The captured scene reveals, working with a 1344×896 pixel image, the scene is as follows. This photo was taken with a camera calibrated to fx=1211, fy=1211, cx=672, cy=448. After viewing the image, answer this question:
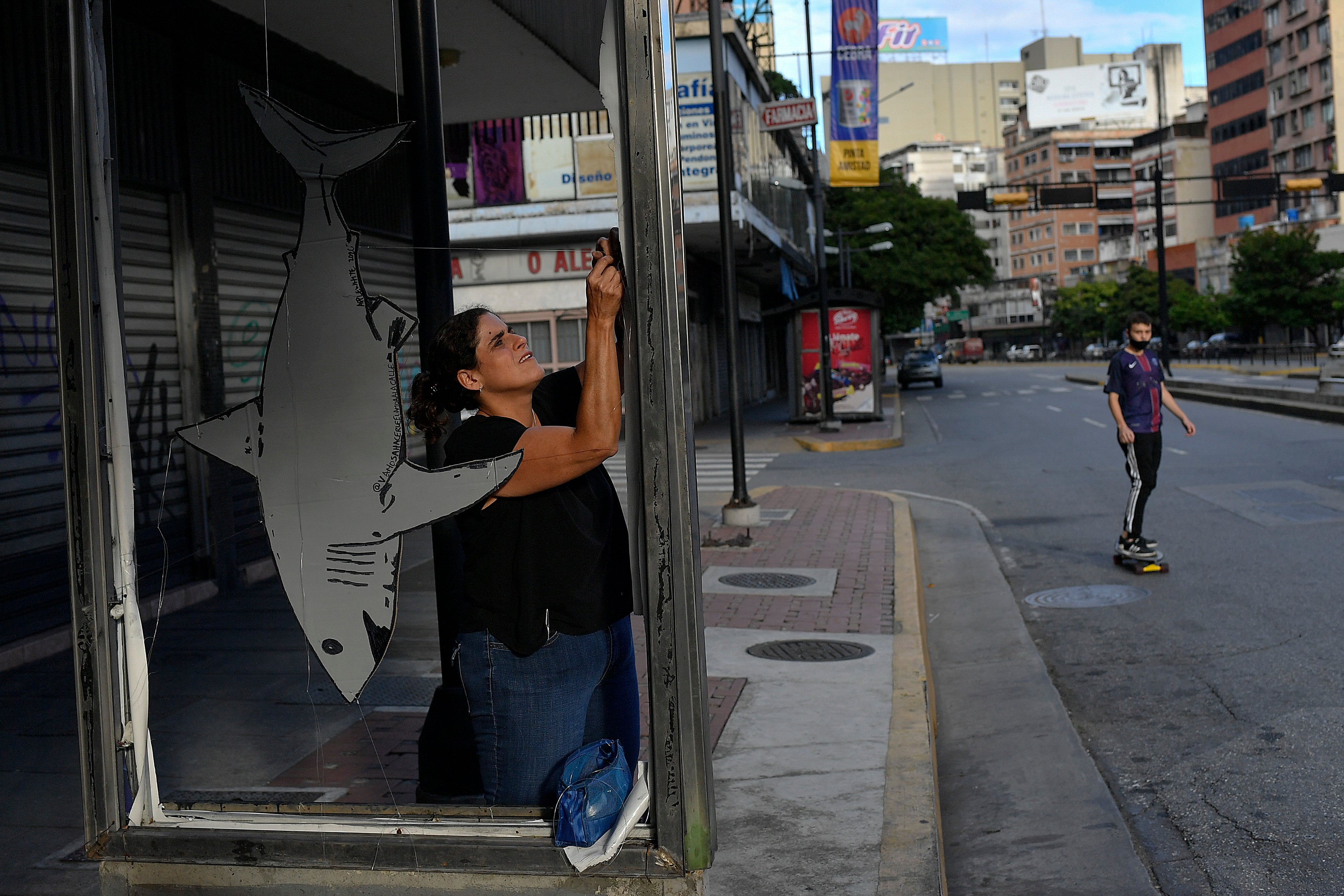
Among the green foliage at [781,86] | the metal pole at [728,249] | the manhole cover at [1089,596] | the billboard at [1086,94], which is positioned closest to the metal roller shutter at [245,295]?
the metal pole at [728,249]

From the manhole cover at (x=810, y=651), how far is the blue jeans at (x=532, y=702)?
3947 mm

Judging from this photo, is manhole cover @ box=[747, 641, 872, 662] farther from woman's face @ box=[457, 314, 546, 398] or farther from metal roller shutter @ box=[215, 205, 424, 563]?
woman's face @ box=[457, 314, 546, 398]

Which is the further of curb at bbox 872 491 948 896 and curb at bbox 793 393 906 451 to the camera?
curb at bbox 793 393 906 451

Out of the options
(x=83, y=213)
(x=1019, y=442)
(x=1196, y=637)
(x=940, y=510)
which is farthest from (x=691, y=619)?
(x=1019, y=442)

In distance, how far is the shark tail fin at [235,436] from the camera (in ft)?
9.98

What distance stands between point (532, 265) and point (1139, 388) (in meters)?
6.52

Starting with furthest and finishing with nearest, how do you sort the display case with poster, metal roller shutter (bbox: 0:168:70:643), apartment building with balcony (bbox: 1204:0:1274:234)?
1. apartment building with balcony (bbox: 1204:0:1274:234)
2. the display case with poster
3. metal roller shutter (bbox: 0:168:70:643)

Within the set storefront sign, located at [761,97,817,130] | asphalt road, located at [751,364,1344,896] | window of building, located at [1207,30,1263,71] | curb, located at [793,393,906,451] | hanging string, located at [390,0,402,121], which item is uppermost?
window of building, located at [1207,30,1263,71]

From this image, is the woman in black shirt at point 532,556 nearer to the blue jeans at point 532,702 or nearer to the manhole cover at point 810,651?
the blue jeans at point 532,702

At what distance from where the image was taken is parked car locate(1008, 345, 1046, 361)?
344ft

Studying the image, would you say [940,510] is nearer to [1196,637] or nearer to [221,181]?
[1196,637]

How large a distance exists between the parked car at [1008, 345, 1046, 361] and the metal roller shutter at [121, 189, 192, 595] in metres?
98.6

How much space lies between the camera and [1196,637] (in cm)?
705

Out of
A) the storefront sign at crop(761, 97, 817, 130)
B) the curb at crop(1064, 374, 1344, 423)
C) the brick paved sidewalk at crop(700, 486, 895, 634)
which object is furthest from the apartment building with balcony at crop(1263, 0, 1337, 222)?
the brick paved sidewalk at crop(700, 486, 895, 634)
